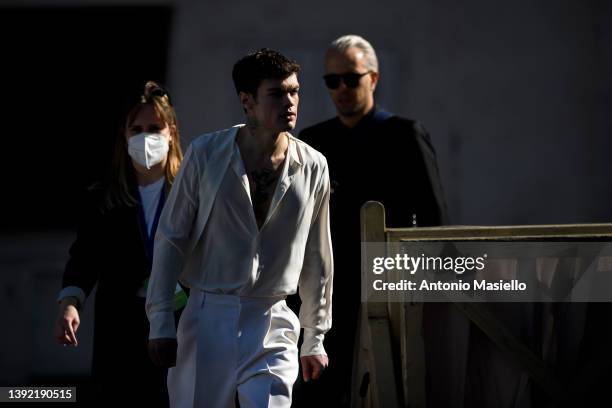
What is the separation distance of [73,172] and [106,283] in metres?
3.03

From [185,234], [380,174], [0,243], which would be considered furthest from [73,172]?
[185,234]

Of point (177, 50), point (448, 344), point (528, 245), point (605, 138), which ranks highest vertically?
point (177, 50)

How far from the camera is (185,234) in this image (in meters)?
4.12

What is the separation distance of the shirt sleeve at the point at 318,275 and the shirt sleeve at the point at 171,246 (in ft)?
1.65

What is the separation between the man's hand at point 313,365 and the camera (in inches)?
170

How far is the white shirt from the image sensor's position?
4094 mm

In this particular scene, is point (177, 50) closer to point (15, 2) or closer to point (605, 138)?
point (15, 2)

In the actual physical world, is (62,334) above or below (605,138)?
below

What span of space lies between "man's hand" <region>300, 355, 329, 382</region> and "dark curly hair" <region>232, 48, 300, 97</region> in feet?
3.35

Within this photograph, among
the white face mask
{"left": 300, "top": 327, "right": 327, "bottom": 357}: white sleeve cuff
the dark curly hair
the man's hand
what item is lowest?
the man's hand

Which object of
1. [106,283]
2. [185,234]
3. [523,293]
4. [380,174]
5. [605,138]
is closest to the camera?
[185,234]

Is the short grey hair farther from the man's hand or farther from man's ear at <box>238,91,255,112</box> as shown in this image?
the man's hand

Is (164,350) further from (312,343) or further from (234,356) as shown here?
(312,343)

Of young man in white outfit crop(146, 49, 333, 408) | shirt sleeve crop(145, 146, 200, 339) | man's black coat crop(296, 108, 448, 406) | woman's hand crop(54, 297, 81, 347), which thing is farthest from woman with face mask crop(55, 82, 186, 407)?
man's black coat crop(296, 108, 448, 406)
